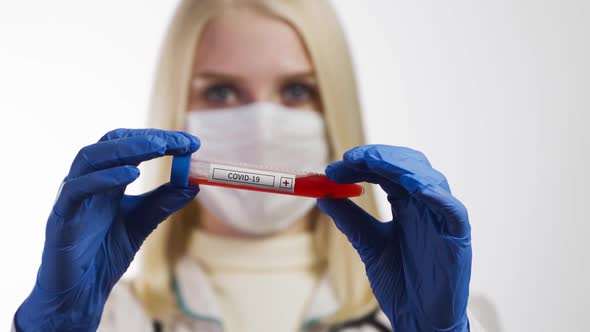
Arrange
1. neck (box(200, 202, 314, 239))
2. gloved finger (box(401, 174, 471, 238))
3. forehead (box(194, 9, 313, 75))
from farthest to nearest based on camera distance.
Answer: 1. neck (box(200, 202, 314, 239))
2. forehead (box(194, 9, 313, 75))
3. gloved finger (box(401, 174, 471, 238))

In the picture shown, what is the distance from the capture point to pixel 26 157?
6.32ft

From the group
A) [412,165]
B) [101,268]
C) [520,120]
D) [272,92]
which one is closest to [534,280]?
[520,120]

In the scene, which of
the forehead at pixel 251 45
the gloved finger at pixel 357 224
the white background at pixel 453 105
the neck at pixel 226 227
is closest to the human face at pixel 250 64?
the forehead at pixel 251 45

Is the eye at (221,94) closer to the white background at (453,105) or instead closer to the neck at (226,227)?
the neck at (226,227)

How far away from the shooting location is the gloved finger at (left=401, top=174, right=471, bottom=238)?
99 cm

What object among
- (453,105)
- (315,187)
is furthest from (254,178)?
(453,105)

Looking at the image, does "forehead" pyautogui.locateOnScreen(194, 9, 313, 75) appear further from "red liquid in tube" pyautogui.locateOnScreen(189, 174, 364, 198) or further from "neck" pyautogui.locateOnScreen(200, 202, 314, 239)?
"red liquid in tube" pyautogui.locateOnScreen(189, 174, 364, 198)

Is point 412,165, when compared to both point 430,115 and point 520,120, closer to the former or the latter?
point 430,115

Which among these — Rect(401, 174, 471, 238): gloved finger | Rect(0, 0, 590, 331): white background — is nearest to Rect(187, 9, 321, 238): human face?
Rect(0, 0, 590, 331): white background

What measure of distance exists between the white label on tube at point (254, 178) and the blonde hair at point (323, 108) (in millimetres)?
622

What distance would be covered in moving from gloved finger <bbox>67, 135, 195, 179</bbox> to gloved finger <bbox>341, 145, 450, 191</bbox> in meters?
0.27

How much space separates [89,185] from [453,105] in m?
1.37

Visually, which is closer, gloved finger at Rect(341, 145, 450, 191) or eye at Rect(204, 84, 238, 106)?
gloved finger at Rect(341, 145, 450, 191)

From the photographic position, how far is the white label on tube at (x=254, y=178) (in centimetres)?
105
